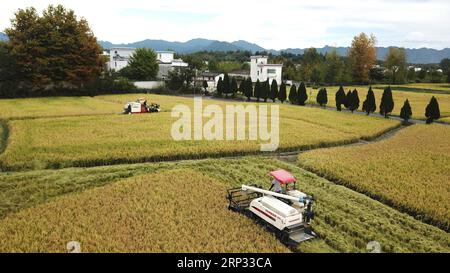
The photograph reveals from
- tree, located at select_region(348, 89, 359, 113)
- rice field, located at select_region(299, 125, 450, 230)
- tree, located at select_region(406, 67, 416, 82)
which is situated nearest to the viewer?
rice field, located at select_region(299, 125, 450, 230)

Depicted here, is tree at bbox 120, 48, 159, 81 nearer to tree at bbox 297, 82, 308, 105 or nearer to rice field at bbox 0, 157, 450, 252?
tree at bbox 297, 82, 308, 105

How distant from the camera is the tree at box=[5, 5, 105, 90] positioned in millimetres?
43250

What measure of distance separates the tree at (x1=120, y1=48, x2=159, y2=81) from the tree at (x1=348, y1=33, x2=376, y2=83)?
43.4 metres

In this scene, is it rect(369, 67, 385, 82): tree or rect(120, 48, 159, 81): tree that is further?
rect(369, 67, 385, 82): tree

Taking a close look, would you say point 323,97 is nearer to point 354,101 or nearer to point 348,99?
point 348,99

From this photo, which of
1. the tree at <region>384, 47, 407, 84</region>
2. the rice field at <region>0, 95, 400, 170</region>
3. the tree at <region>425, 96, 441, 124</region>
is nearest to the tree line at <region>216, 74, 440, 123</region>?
the tree at <region>425, 96, 441, 124</region>

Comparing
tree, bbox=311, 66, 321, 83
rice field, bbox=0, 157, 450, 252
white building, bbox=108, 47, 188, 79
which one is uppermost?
white building, bbox=108, 47, 188, 79

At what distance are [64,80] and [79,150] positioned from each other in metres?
31.0

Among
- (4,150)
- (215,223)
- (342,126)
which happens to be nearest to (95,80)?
(4,150)

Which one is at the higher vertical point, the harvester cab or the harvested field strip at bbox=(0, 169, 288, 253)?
the harvester cab

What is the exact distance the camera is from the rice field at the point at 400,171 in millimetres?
12734

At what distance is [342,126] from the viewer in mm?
28391

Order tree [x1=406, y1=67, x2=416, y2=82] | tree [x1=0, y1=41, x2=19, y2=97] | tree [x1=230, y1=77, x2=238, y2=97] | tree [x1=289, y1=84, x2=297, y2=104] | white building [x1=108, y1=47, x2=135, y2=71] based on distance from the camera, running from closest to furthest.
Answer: tree [x1=0, y1=41, x2=19, y2=97] → tree [x1=289, y1=84, x2=297, y2=104] → tree [x1=230, y1=77, x2=238, y2=97] → white building [x1=108, y1=47, x2=135, y2=71] → tree [x1=406, y1=67, x2=416, y2=82]
